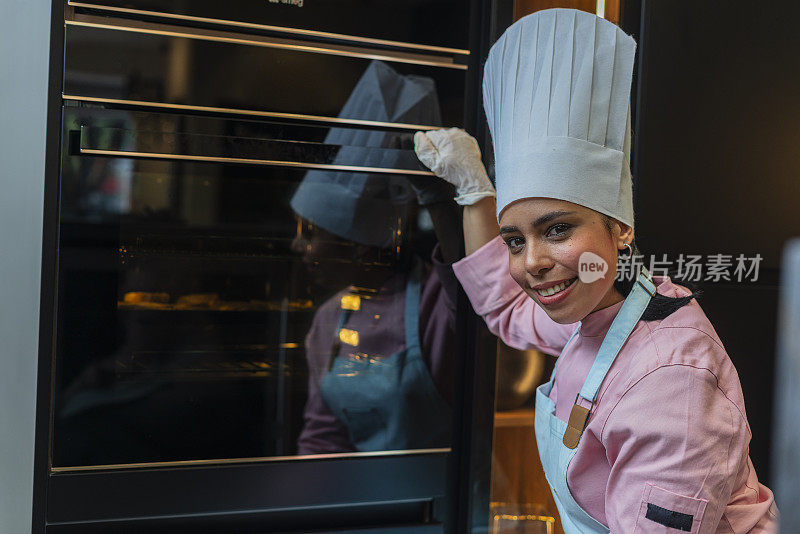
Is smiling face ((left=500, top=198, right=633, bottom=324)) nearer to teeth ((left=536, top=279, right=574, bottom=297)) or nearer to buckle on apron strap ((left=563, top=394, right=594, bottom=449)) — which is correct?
teeth ((left=536, top=279, right=574, bottom=297))

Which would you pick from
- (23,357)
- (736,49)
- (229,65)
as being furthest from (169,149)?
(736,49)

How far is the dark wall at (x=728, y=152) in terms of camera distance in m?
1.30

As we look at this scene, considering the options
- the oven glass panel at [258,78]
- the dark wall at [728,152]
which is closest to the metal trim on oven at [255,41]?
the oven glass panel at [258,78]

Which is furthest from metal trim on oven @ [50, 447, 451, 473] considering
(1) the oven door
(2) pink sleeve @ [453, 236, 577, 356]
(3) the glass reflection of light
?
(2) pink sleeve @ [453, 236, 577, 356]

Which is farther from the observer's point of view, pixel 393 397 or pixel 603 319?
pixel 393 397

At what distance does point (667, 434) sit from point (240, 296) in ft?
2.14

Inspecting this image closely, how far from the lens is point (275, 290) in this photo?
119 centimetres

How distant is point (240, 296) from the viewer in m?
1.17

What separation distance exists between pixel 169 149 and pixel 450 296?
51 centimetres

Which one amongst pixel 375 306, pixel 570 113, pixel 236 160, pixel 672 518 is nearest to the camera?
pixel 672 518

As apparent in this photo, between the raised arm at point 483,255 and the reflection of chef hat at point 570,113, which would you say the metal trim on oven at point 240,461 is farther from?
the reflection of chef hat at point 570,113

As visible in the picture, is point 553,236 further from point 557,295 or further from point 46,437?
point 46,437

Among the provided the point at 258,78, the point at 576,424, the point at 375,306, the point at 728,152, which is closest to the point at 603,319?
the point at 576,424

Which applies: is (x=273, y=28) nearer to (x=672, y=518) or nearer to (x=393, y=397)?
(x=393, y=397)
